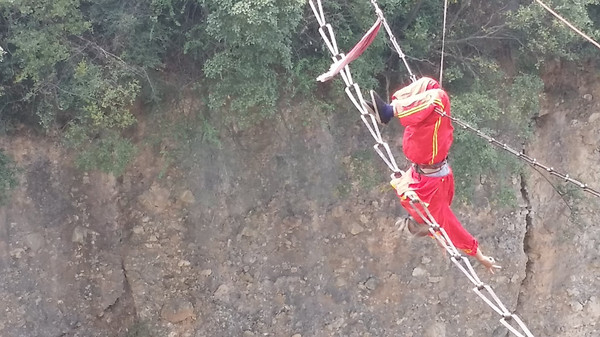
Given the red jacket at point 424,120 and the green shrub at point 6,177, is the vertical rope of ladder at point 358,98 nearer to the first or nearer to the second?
the red jacket at point 424,120

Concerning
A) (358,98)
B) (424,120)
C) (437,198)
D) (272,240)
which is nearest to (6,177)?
(272,240)

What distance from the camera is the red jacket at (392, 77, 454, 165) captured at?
13.1 feet

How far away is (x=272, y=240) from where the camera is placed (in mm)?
8500

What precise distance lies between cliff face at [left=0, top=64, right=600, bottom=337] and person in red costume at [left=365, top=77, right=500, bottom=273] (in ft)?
11.4

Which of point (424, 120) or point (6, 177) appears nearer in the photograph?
point (424, 120)

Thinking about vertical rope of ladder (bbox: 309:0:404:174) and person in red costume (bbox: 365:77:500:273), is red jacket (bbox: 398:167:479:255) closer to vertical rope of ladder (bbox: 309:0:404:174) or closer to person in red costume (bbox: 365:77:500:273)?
person in red costume (bbox: 365:77:500:273)

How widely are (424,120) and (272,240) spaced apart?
474cm

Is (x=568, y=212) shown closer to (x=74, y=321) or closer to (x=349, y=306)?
(x=349, y=306)

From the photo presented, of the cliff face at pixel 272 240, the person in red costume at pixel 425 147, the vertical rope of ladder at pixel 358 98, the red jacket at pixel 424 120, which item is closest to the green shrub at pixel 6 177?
the cliff face at pixel 272 240

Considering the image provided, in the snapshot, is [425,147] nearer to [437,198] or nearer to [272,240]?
[437,198]

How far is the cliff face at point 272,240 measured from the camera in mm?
7902

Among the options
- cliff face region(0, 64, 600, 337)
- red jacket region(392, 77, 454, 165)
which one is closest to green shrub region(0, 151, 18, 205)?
cliff face region(0, 64, 600, 337)

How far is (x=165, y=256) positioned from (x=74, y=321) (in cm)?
137

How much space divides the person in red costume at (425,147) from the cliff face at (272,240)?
3.48 meters
